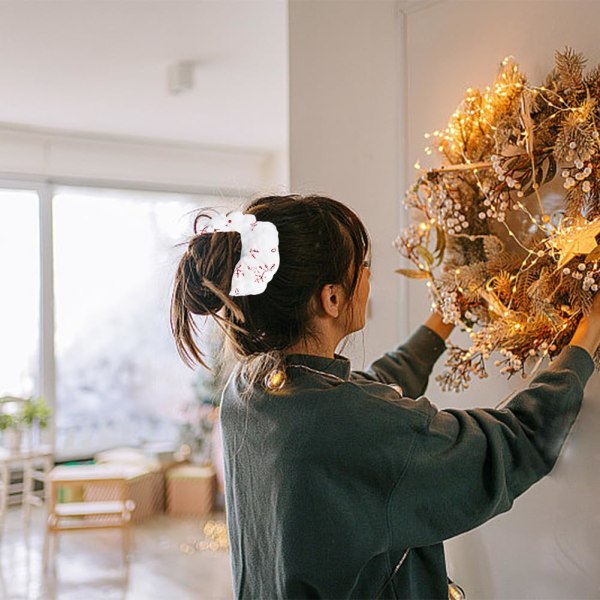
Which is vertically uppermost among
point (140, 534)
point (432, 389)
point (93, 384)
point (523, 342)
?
point (523, 342)

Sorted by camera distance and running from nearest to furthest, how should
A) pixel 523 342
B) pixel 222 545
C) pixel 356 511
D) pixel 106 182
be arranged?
1. pixel 356 511
2. pixel 523 342
3. pixel 222 545
4. pixel 106 182

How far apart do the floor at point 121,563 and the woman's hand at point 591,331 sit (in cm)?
296

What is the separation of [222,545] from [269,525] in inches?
143

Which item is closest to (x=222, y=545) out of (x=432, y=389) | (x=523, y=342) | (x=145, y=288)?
(x=145, y=288)

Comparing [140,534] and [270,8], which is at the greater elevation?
[270,8]

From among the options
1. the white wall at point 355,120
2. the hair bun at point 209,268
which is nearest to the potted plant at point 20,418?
the white wall at point 355,120

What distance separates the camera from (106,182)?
598cm

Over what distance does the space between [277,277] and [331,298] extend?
98 mm

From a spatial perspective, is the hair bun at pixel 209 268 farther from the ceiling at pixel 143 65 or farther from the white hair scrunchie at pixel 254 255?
the ceiling at pixel 143 65

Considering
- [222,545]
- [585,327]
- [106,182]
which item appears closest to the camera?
[585,327]

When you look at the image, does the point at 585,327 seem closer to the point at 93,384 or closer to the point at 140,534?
the point at 140,534

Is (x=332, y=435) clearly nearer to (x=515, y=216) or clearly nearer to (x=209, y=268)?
(x=209, y=268)

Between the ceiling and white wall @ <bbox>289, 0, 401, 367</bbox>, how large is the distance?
0.96m

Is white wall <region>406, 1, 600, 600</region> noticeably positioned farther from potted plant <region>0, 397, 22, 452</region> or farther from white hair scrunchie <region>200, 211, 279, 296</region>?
potted plant <region>0, 397, 22, 452</region>
